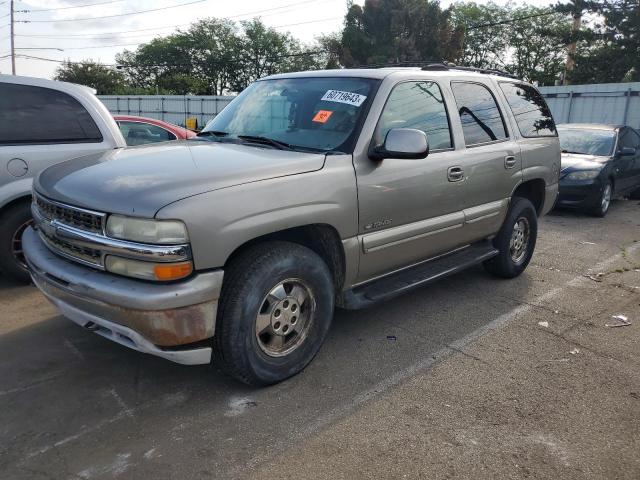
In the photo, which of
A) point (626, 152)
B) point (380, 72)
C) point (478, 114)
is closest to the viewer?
point (380, 72)

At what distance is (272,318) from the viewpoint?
327 centimetres

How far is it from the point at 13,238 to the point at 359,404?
3572mm

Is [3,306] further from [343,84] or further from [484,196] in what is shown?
[484,196]

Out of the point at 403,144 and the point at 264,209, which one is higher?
the point at 403,144

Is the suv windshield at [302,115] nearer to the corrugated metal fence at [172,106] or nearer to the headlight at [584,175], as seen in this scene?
the headlight at [584,175]

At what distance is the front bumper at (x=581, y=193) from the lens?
906cm

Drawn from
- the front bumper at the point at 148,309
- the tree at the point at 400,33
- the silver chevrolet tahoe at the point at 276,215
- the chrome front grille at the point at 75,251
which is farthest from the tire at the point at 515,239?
the tree at the point at 400,33

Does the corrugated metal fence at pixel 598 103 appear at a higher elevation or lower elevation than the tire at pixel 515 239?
higher

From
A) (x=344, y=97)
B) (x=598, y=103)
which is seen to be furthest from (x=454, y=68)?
(x=598, y=103)

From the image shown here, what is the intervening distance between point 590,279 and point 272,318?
4008 mm

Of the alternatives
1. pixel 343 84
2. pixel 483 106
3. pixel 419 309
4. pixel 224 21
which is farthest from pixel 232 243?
pixel 224 21

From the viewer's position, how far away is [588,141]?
10.2m

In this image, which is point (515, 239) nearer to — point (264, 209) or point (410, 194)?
point (410, 194)

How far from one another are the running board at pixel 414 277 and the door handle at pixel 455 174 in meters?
0.70
